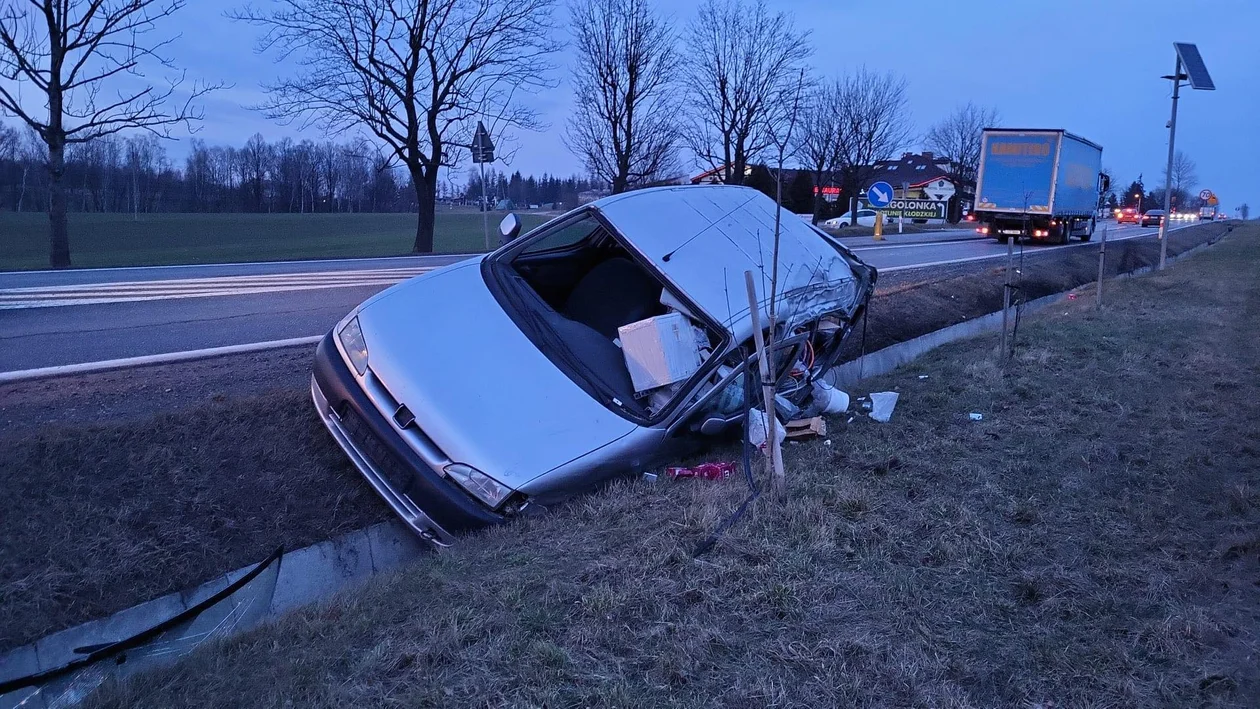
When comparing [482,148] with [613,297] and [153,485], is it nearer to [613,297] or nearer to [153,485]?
[613,297]

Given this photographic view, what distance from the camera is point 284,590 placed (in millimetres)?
4781

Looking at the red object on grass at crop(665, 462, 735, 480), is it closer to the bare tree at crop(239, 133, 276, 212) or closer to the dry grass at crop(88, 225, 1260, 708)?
the dry grass at crop(88, 225, 1260, 708)

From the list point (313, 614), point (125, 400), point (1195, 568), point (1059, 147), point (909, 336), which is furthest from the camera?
point (1059, 147)

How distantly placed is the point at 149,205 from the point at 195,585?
8317 centimetres

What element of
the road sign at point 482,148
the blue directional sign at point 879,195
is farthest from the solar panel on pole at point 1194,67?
the road sign at point 482,148

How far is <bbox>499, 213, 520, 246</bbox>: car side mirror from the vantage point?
6.69 meters

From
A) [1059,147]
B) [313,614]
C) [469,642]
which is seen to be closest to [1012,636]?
[469,642]

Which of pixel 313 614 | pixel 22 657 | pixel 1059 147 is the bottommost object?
pixel 22 657

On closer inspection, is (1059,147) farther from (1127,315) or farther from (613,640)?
(613,640)

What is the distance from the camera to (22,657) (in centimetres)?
386

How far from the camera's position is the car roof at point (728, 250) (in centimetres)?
563

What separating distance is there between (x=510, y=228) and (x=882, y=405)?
3.17 m

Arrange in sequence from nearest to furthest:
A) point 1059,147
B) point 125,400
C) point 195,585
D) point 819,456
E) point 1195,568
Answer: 1. point 1195,568
2. point 195,585
3. point 819,456
4. point 125,400
5. point 1059,147

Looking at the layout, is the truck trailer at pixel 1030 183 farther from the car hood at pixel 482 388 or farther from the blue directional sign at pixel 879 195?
the car hood at pixel 482 388
